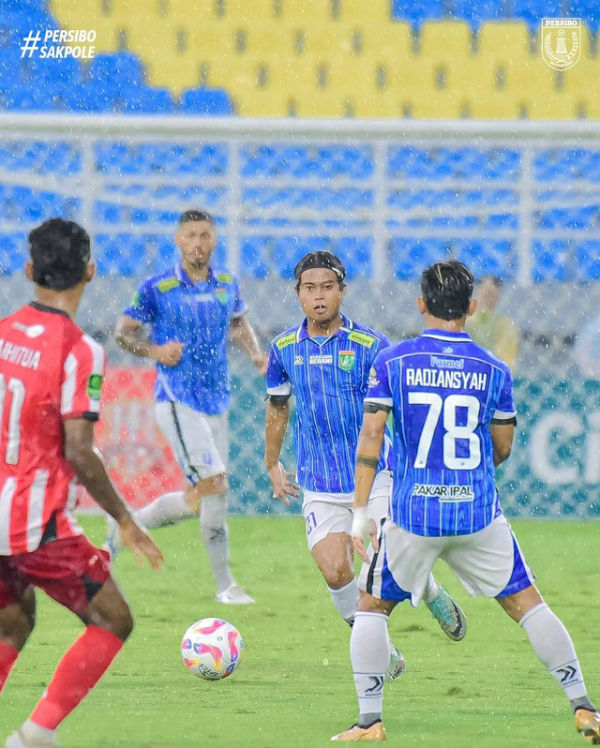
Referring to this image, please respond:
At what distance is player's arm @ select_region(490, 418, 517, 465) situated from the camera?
4.71 m

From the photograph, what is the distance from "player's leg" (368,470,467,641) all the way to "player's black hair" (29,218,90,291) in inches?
78.2

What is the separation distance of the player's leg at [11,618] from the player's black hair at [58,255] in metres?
0.83

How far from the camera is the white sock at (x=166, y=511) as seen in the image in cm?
802

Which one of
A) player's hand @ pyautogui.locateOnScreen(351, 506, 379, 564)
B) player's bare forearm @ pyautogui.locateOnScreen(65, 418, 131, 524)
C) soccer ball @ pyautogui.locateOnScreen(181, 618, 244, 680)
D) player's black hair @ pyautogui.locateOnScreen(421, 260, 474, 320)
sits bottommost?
soccer ball @ pyautogui.locateOnScreen(181, 618, 244, 680)

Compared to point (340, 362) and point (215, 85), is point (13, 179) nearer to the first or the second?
point (215, 85)

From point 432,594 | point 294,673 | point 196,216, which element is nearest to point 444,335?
point 432,594

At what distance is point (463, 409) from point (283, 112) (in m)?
10.4

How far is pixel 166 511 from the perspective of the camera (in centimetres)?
805

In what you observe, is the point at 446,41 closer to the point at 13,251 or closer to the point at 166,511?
the point at 13,251

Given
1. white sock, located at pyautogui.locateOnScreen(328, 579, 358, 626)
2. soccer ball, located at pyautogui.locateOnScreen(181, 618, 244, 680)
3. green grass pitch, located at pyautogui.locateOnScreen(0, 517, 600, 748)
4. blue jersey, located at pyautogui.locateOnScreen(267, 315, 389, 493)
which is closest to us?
green grass pitch, located at pyautogui.locateOnScreen(0, 517, 600, 748)

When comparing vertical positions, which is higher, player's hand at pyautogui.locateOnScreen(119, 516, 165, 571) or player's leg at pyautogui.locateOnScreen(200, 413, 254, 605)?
player's hand at pyautogui.locateOnScreen(119, 516, 165, 571)

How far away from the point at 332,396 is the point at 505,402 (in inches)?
52.6

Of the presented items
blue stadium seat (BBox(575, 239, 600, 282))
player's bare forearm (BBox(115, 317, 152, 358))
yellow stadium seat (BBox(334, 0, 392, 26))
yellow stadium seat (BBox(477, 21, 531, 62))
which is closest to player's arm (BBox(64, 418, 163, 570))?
player's bare forearm (BBox(115, 317, 152, 358))

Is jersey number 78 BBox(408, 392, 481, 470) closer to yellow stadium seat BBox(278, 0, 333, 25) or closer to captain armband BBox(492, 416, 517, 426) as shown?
captain armband BBox(492, 416, 517, 426)
